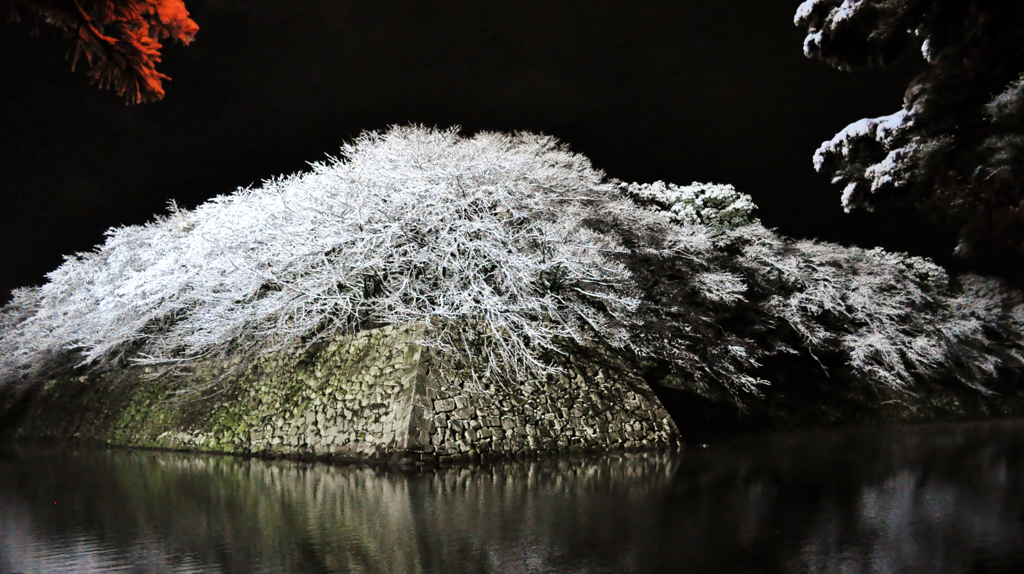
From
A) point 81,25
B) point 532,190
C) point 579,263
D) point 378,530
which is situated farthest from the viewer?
point 532,190

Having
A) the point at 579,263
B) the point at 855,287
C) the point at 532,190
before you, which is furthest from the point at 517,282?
the point at 855,287

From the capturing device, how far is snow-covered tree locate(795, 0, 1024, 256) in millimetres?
6074

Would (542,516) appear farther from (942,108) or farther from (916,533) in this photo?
(942,108)

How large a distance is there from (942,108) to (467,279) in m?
10.7

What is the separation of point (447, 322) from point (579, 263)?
3024 millimetres

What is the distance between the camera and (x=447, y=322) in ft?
50.6

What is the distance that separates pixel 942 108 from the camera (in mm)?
6598

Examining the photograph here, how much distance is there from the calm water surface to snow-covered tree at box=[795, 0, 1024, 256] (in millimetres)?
3028

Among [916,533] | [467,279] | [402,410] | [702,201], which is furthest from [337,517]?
[702,201]

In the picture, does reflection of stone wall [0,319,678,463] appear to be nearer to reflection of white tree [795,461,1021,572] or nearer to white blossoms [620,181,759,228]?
reflection of white tree [795,461,1021,572]

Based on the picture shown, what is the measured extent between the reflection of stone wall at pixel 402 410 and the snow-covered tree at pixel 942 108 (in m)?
8.57

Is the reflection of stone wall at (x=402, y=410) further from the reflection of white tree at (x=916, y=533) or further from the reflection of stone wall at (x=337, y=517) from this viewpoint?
the reflection of white tree at (x=916, y=533)

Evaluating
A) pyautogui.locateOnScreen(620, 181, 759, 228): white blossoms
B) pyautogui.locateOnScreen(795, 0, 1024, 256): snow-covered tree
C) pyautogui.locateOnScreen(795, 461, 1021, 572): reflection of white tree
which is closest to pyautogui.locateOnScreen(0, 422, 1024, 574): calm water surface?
pyautogui.locateOnScreen(795, 461, 1021, 572): reflection of white tree

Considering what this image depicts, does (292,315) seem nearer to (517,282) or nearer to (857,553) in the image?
(517,282)
